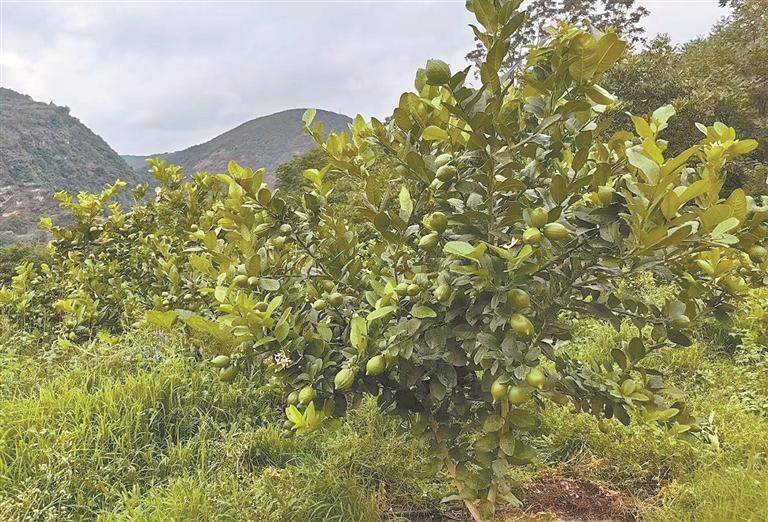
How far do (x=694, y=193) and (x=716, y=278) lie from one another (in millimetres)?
450

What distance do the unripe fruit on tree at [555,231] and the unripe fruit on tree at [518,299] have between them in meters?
0.13

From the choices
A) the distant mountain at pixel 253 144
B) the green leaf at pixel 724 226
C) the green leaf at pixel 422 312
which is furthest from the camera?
the distant mountain at pixel 253 144

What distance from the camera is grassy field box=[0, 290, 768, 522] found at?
75.7 inches

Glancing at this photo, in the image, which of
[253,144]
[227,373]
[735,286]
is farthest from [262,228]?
[253,144]

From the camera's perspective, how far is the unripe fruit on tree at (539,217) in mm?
1115

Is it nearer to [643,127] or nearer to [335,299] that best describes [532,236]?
[643,127]

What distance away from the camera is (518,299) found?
112cm

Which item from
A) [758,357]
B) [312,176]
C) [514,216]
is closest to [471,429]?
[514,216]

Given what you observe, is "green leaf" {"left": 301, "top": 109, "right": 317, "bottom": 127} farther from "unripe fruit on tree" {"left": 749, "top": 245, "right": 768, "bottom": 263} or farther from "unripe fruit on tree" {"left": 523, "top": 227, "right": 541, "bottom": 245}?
"unripe fruit on tree" {"left": 749, "top": 245, "right": 768, "bottom": 263}

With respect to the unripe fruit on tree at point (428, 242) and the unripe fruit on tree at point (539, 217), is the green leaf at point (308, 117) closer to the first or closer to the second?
the unripe fruit on tree at point (428, 242)

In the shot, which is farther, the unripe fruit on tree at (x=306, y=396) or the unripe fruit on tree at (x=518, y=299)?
the unripe fruit on tree at (x=306, y=396)

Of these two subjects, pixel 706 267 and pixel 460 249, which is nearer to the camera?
pixel 460 249

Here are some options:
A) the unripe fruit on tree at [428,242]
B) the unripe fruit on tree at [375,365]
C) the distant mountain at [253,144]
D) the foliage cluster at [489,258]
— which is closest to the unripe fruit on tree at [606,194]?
the foliage cluster at [489,258]

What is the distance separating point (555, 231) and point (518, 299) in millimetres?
162
